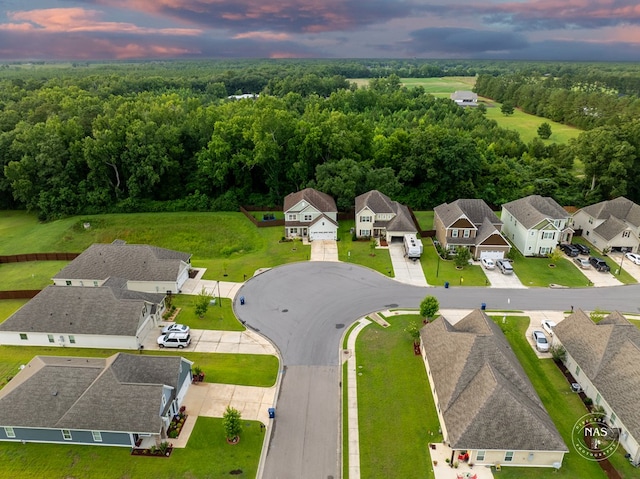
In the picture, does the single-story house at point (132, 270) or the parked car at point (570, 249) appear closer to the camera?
the single-story house at point (132, 270)

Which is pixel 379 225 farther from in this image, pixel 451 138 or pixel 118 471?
pixel 118 471

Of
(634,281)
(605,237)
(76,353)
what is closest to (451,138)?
(605,237)

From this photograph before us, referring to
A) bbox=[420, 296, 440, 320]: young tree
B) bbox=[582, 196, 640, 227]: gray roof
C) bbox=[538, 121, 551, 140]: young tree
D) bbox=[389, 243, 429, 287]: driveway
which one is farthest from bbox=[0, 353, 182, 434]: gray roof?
bbox=[538, 121, 551, 140]: young tree

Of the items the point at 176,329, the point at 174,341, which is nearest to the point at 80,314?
the point at 176,329

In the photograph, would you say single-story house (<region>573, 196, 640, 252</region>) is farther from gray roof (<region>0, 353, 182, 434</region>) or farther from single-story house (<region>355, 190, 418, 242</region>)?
gray roof (<region>0, 353, 182, 434</region>)

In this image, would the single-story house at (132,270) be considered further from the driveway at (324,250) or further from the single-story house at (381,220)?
the single-story house at (381,220)

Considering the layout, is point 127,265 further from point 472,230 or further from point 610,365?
point 610,365

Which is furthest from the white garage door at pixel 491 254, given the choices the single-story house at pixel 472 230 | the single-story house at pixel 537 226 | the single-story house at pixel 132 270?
the single-story house at pixel 132 270
